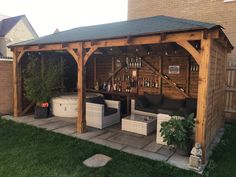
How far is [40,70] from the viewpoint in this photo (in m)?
7.11

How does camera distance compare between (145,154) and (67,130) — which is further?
(67,130)

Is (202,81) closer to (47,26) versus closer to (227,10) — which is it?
(227,10)

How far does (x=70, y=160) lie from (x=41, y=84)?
12.1ft

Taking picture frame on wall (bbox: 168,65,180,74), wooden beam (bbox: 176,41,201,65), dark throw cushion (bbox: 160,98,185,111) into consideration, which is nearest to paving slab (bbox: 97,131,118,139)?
dark throw cushion (bbox: 160,98,185,111)

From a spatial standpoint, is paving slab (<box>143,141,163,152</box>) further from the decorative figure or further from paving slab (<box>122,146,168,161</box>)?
the decorative figure

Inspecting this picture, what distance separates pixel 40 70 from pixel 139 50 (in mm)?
3729

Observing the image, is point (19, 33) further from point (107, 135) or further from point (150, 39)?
point (150, 39)

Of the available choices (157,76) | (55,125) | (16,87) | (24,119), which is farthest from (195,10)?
(24,119)

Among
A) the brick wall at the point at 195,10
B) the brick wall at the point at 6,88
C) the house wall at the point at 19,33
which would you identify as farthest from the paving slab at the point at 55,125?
the house wall at the point at 19,33

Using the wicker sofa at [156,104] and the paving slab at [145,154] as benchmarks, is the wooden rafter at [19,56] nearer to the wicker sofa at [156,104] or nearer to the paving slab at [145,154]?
the wicker sofa at [156,104]

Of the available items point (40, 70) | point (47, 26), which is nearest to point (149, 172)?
point (40, 70)

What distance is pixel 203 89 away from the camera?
11.8 feet

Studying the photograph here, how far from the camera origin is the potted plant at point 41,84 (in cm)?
659

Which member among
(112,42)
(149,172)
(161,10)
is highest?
(161,10)
